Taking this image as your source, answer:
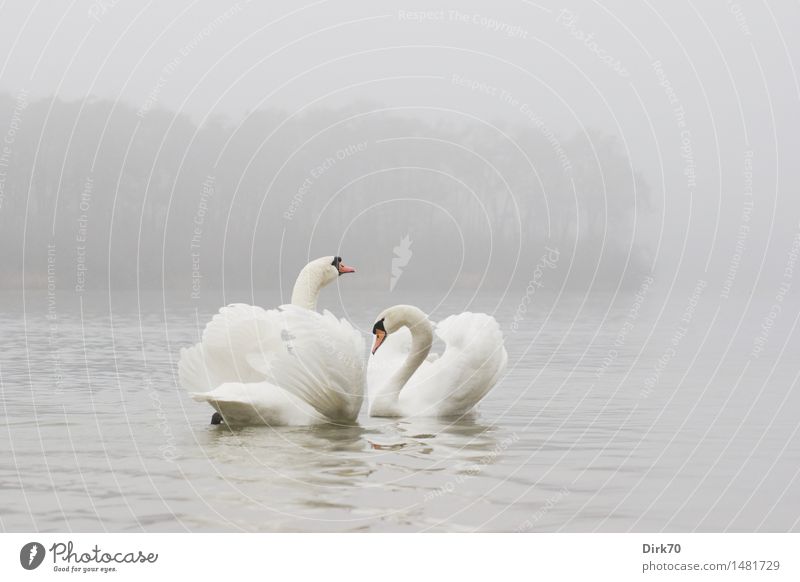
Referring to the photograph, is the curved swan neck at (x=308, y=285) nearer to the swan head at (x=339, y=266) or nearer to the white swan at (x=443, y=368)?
the swan head at (x=339, y=266)

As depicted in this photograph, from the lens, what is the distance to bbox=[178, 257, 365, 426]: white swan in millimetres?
12789

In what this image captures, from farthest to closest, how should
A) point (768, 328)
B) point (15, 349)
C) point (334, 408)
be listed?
point (768, 328)
point (15, 349)
point (334, 408)

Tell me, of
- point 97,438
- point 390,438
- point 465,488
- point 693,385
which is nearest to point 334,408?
point 390,438

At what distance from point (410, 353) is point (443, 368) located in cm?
48

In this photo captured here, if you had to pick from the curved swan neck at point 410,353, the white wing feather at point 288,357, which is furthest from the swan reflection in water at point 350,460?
the white wing feather at point 288,357

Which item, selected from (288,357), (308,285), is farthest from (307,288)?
(288,357)

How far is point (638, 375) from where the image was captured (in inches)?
767

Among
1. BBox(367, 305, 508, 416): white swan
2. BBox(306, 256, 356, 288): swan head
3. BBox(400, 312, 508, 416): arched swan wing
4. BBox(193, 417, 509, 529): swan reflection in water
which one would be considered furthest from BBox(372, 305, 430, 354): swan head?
BBox(193, 417, 509, 529): swan reflection in water

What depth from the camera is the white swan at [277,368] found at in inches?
504

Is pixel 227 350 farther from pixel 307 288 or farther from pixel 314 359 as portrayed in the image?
pixel 307 288

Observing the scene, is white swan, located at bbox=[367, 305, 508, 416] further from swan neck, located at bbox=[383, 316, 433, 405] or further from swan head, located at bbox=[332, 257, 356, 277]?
swan head, located at bbox=[332, 257, 356, 277]

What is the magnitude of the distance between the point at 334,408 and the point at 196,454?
2175 mm

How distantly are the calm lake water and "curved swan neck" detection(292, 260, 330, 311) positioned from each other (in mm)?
1654
